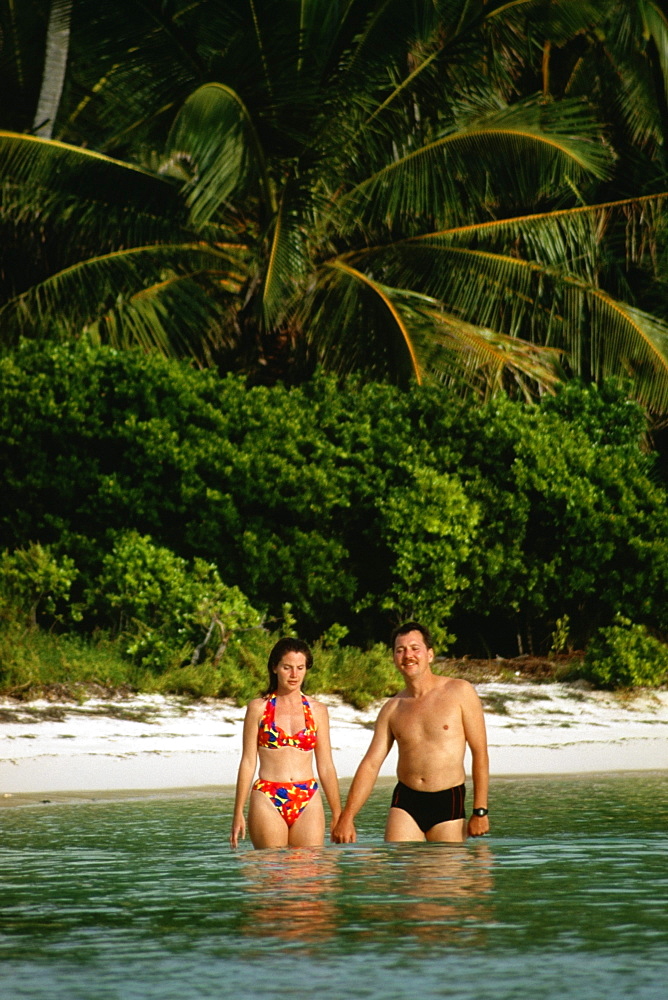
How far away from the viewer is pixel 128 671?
535 inches

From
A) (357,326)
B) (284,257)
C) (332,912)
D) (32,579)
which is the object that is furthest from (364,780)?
(357,326)

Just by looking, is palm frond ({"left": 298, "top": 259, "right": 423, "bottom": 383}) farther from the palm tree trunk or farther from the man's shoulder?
the man's shoulder

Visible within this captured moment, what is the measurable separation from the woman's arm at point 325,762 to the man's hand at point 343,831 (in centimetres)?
17

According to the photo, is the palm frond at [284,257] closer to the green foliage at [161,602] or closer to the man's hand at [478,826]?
the green foliage at [161,602]

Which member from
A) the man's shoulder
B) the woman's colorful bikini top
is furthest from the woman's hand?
the man's shoulder

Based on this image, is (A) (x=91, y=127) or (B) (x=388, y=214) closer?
(B) (x=388, y=214)

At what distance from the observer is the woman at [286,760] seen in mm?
7055

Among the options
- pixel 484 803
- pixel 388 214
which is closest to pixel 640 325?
pixel 388 214

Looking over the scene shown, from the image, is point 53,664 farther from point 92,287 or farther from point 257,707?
point 257,707

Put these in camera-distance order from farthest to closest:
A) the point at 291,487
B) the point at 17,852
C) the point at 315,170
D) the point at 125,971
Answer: the point at 315,170, the point at 291,487, the point at 17,852, the point at 125,971

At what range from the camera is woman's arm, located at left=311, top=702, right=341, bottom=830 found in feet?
23.1

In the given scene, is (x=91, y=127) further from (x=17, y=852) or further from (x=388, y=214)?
(x=17, y=852)

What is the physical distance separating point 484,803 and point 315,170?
38.3ft

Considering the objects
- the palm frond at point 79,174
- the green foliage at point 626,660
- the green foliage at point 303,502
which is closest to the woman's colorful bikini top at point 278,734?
the green foliage at point 303,502
